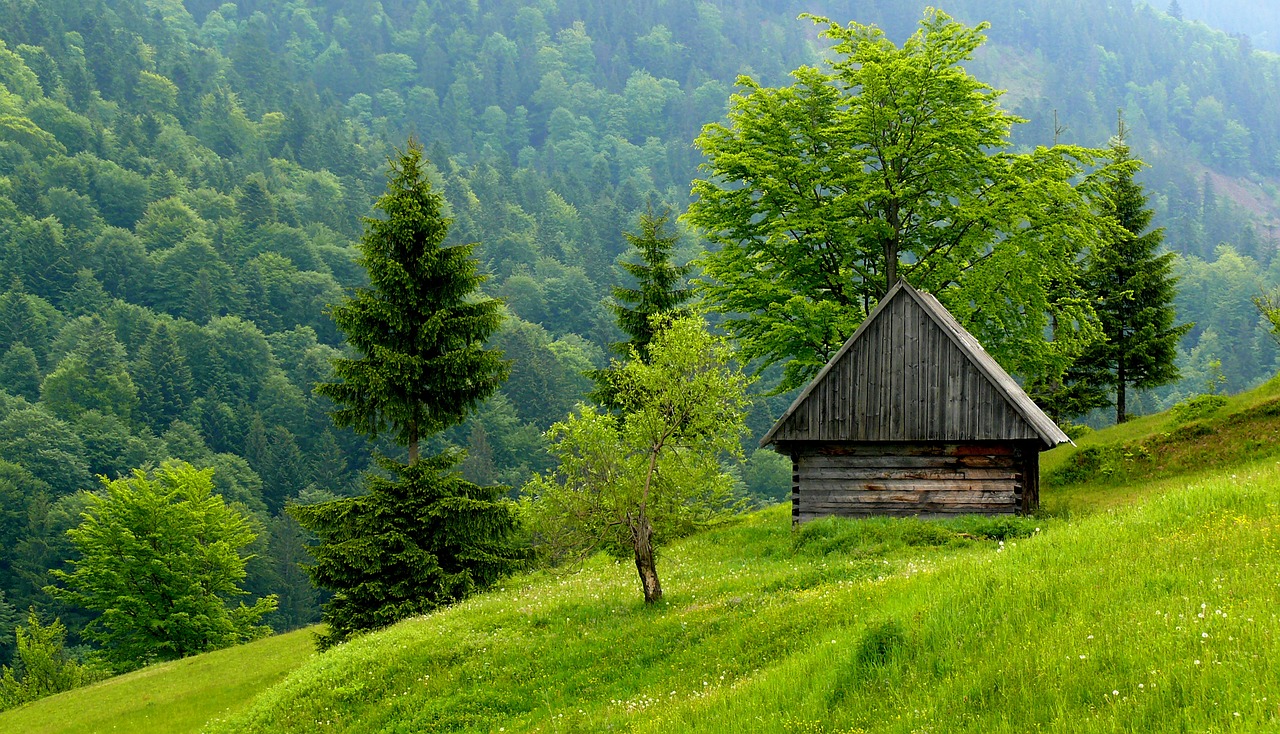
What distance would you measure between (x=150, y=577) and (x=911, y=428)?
41.7 meters

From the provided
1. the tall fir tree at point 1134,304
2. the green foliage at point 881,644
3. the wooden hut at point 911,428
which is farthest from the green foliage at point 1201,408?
the green foliage at point 881,644

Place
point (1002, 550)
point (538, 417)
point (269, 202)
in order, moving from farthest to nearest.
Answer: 1. point (269, 202)
2. point (538, 417)
3. point (1002, 550)

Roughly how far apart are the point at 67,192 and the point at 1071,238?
151 metres

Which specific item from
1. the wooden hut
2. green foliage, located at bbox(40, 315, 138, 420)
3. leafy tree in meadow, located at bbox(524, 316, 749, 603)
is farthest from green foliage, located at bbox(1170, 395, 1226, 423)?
green foliage, located at bbox(40, 315, 138, 420)

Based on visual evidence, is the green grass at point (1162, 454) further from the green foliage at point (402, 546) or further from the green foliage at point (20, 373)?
the green foliage at point (20, 373)

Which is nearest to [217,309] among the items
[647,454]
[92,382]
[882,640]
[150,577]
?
[92,382]

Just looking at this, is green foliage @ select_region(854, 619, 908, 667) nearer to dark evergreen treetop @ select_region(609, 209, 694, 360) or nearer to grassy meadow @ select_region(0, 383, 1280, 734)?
grassy meadow @ select_region(0, 383, 1280, 734)

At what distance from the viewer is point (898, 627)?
1218cm

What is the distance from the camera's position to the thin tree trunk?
19.5 meters

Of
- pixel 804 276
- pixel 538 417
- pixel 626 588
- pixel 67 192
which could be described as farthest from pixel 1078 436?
pixel 67 192

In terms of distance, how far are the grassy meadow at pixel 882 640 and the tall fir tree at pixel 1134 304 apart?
1776 cm

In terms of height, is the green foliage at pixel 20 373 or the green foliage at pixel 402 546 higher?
the green foliage at pixel 20 373

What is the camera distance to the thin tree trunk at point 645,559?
19.5 m

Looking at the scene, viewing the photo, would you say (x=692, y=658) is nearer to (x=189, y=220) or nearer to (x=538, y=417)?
(x=538, y=417)
